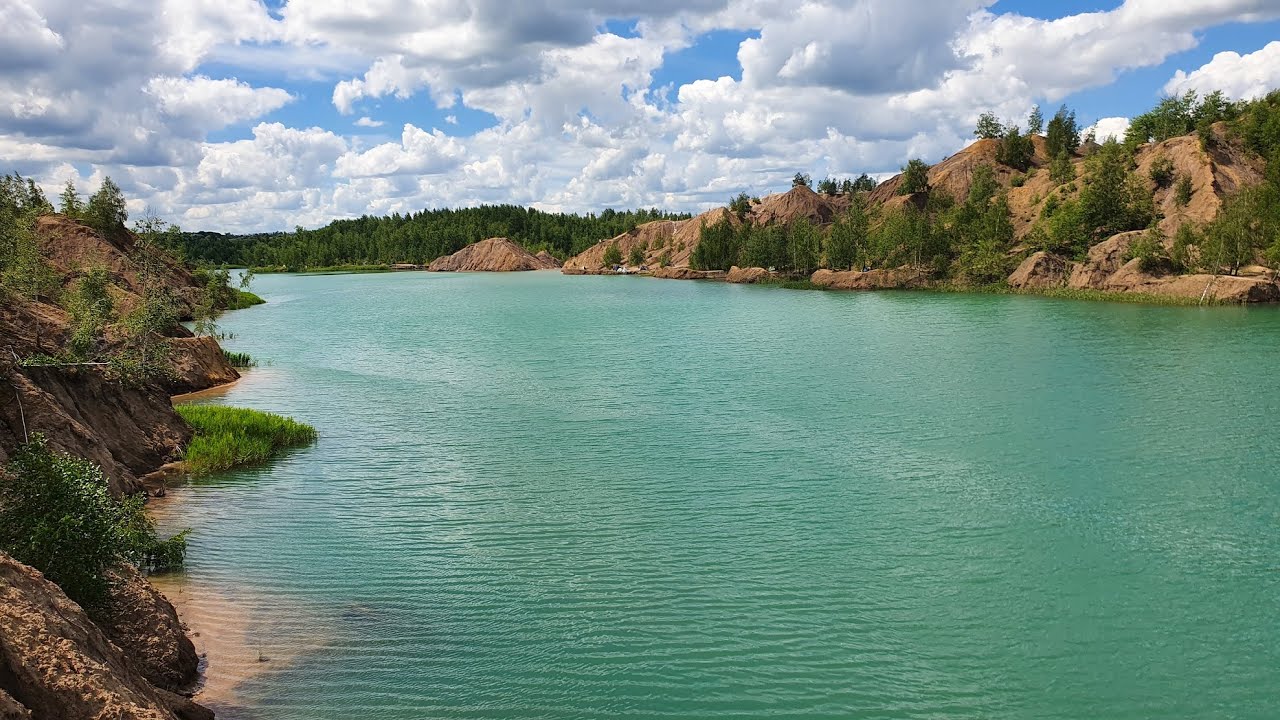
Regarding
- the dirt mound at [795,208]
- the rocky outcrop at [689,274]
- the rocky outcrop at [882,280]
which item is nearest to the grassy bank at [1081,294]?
the rocky outcrop at [882,280]

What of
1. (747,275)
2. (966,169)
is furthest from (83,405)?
(966,169)

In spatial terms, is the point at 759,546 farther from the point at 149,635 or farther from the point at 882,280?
the point at 882,280

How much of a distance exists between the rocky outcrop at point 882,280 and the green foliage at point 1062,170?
1038 inches

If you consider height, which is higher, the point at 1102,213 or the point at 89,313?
the point at 1102,213

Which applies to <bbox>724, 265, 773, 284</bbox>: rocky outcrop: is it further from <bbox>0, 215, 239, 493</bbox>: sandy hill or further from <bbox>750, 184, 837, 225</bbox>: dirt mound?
<bbox>0, 215, 239, 493</bbox>: sandy hill

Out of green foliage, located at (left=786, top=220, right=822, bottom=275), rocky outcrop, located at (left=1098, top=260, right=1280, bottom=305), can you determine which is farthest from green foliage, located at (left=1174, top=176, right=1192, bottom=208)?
green foliage, located at (left=786, top=220, right=822, bottom=275)

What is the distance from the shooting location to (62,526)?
11.4 metres

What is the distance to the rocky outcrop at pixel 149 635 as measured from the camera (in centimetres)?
1145

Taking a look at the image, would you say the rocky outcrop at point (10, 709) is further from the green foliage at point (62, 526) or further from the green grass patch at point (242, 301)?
the green grass patch at point (242, 301)

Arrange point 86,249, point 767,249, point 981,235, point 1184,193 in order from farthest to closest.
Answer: point 767,249 < point 981,235 < point 1184,193 < point 86,249

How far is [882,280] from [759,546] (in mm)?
106775

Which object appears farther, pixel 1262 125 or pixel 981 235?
pixel 981 235

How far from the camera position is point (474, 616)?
1495 centimetres

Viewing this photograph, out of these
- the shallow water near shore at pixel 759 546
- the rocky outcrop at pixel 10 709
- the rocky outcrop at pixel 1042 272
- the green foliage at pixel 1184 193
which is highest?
the green foliage at pixel 1184 193
